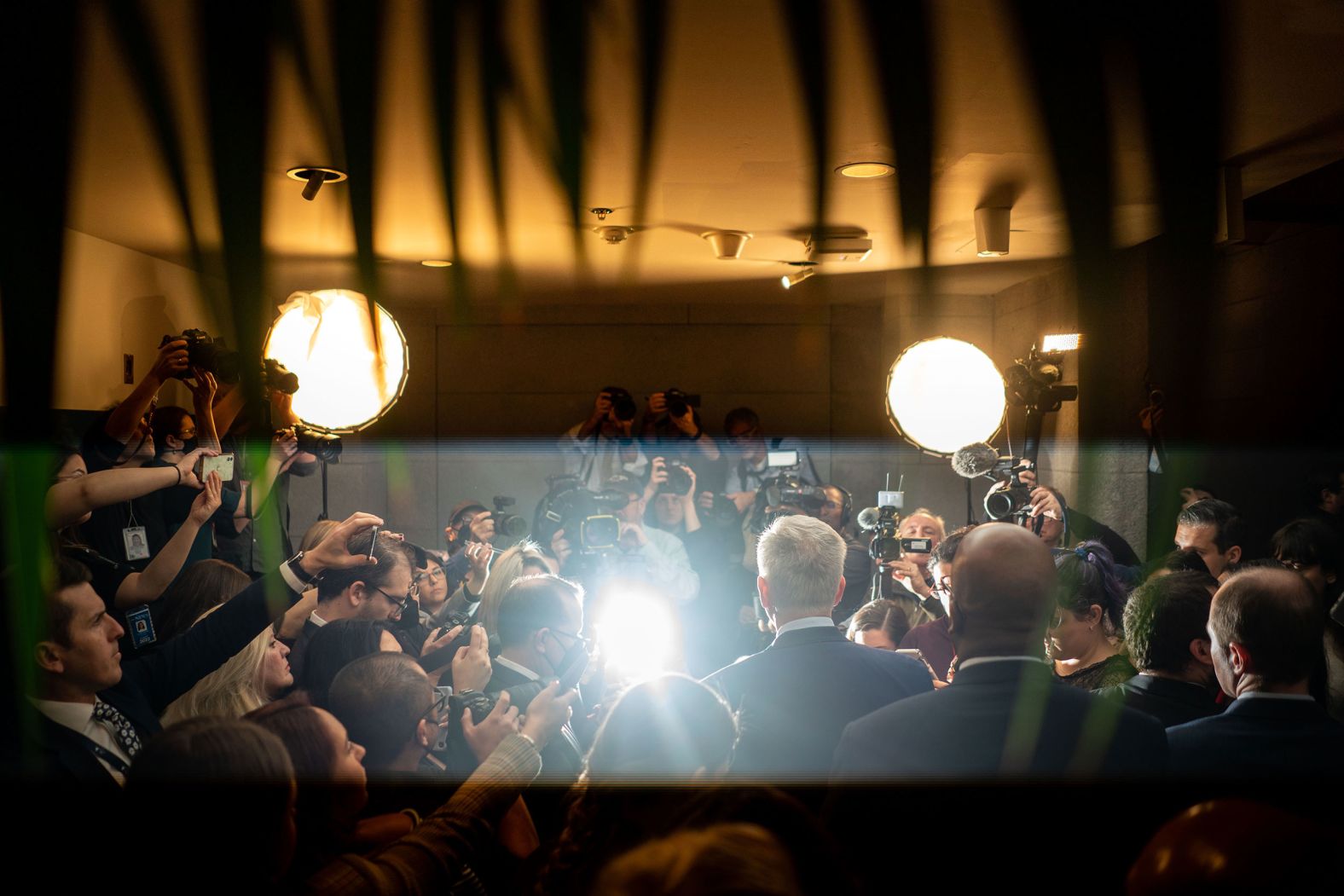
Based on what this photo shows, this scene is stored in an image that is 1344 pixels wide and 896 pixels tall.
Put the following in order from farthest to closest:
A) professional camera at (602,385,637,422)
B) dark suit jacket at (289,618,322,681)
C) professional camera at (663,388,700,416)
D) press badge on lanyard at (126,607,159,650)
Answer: professional camera at (602,385,637,422), professional camera at (663,388,700,416), dark suit jacket at (289,618,322,681), press badge on lanyard at (126,607,159,650)

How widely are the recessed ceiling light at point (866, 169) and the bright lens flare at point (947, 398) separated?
21.9 inches

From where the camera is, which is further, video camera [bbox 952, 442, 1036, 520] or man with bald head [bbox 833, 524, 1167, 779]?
video camera [bbox 952, 442, 1036, 520]

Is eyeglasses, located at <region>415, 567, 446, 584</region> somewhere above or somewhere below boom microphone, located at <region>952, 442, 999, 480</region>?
below

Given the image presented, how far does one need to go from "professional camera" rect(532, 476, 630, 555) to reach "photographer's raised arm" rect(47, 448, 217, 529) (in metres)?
1.15

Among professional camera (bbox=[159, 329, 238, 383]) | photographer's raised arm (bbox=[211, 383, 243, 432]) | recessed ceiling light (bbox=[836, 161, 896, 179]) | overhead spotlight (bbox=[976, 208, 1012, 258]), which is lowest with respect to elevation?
photographer's raised arm (bbox=[211, 383, 243, 432])

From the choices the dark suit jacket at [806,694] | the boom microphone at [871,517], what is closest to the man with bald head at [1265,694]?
the dark suit jacket at [806,694]

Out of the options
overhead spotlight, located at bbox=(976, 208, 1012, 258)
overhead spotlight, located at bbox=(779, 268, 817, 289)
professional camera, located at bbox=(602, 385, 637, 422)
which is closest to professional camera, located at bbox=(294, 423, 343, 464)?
professional camera, located at bbox=(602, 385, 637, 422)

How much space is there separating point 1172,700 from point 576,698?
109 cm

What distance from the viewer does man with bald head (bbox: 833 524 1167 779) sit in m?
1.40

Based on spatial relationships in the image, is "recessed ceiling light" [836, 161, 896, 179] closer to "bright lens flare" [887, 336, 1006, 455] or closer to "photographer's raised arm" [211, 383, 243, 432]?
"bright lens flare" [887, 336, 1006, 455]

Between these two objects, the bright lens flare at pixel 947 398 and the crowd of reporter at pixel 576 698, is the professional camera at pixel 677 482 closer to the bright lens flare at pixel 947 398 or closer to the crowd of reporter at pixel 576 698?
the crowd of reporter at pixel 576 698

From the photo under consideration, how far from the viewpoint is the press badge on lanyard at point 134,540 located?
2752 mm

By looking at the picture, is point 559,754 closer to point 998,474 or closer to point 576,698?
point 576,698

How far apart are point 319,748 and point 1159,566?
2051 mm
